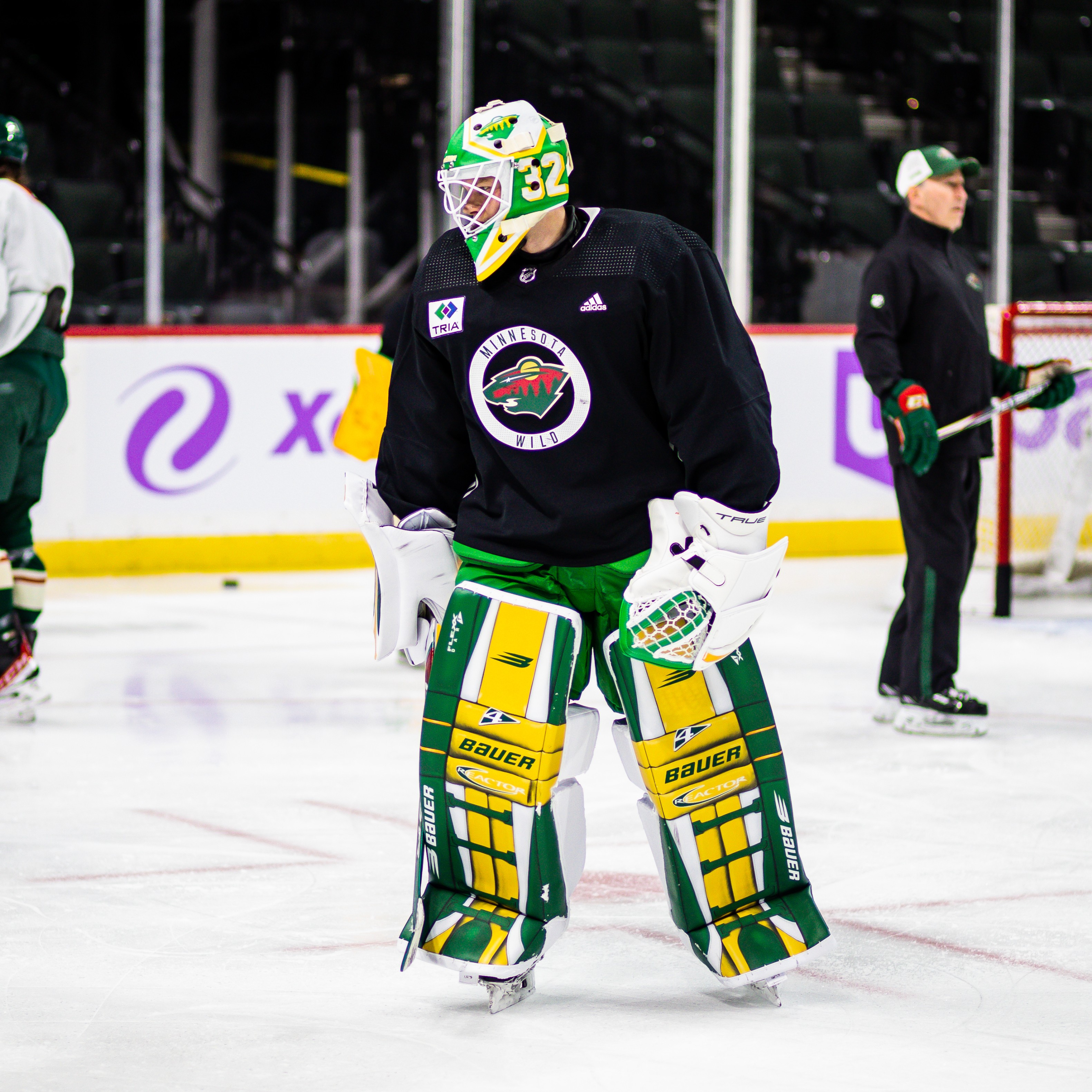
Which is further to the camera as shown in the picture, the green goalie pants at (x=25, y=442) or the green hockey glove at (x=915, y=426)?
the green goalie pants at (x=25, y=442)

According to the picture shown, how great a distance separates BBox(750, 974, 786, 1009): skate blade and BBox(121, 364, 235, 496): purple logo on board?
5678 millimetres

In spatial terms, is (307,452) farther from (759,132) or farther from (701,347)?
(701,347)

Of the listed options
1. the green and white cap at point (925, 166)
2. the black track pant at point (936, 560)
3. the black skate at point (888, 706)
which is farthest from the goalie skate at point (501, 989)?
the green and white cap at point (925, 166)

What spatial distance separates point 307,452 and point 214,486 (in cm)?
43

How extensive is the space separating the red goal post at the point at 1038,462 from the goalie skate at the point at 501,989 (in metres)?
4.93

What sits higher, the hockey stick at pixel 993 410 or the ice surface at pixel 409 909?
the hockey stick at pixel 993 410

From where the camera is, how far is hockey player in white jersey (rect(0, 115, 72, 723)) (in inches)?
199

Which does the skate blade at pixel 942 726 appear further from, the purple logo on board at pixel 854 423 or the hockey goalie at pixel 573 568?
the purple logo on board at pixel 854 423

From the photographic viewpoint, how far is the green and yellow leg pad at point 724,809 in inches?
109

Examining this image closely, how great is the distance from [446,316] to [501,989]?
37.2 inches

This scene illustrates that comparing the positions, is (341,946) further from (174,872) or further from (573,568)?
(573,568)

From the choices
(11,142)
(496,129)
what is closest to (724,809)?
(496,129)

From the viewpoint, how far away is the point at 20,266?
16.7ft

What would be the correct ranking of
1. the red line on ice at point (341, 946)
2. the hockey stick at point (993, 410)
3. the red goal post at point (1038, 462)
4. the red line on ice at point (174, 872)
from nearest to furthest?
1. the red line on ice at point (341, 946)
2. the red line on ice at point (174, 872)
3. the hockey stick at point (993, 410)
4. the red goal post at point (1038, 462)
